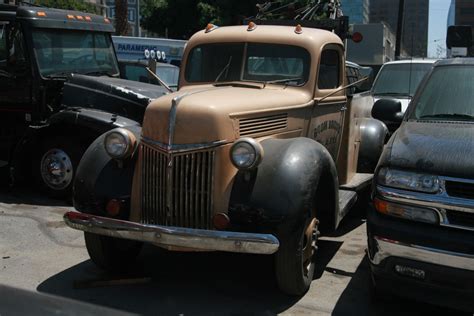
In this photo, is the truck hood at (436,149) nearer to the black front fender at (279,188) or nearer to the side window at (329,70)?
the black front fender at (279,188)

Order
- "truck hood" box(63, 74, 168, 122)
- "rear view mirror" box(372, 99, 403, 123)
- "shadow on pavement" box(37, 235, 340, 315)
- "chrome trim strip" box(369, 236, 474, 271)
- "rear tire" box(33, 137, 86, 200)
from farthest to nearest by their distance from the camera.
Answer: "truck hood" box(63, 74, 168, 122) < "rear tire" box(33, 137, 86, 200) < "rear view mirror" box(372, 99, 403, 123) < "shadow on pavement" box(37, 235, 340, 315) < "chrome trim strip" box(369, 236, 474, 271)

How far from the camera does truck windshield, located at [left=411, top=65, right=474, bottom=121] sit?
4.52 metres

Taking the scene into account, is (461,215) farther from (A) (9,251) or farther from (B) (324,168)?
(A) (9,251)

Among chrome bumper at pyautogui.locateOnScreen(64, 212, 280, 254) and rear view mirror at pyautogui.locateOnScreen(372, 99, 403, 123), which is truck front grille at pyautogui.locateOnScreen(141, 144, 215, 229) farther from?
rear view mirror at pyautogui.locateOnScreen(372, 99, 403, 123)

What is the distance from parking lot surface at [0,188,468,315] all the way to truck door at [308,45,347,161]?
113 cm

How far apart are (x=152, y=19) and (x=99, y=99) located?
23089 millimetres

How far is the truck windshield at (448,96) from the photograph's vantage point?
14.8 ft

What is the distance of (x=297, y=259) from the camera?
4082 mm

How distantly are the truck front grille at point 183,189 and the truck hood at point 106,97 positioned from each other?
335cm

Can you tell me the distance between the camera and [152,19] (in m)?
29.5

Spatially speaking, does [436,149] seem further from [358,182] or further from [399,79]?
[399,79]

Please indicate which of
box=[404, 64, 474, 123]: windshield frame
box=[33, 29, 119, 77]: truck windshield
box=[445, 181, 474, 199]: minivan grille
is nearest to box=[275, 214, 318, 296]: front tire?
box=[445, 181, 474, 199]: minivan grille

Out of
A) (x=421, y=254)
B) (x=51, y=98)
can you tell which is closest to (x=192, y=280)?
(x=421, y=254)

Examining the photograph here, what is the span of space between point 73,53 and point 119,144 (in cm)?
438
